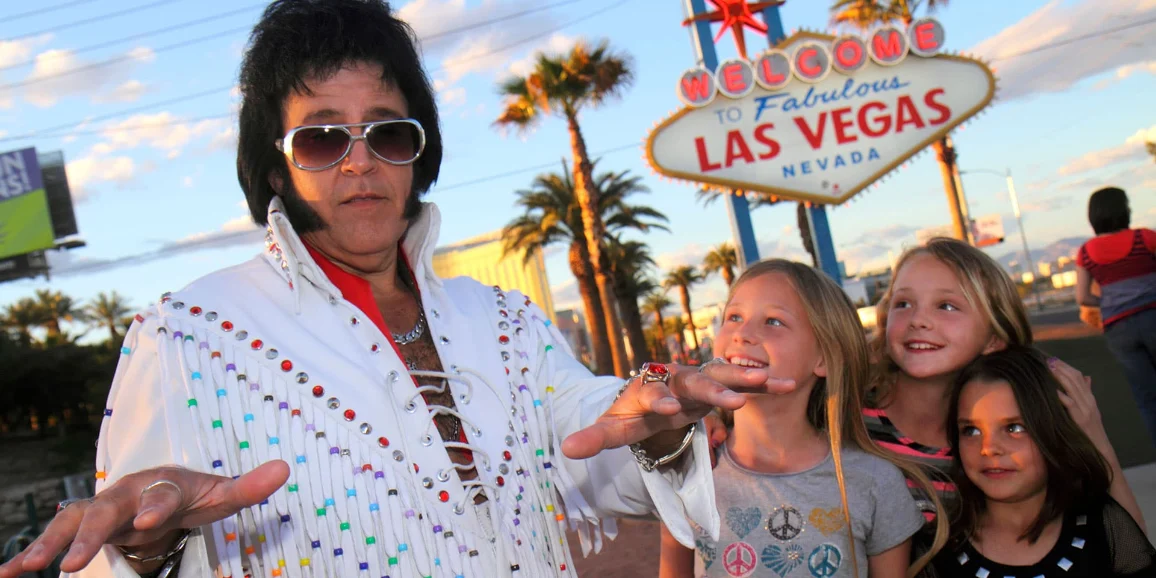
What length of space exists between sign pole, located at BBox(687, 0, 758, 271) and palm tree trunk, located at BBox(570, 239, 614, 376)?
1384cm

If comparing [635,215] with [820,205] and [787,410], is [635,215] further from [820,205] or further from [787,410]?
A: [787,410]

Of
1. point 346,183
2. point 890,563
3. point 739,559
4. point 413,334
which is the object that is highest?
point 346,183

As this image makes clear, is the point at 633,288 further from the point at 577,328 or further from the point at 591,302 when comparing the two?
the point at 577,328

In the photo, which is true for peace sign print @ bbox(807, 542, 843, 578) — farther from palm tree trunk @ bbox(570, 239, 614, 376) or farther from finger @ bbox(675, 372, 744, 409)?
palm tree trunk @ bbox(570, 239, 614, 376)

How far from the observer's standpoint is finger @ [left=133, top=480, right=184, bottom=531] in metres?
1.15

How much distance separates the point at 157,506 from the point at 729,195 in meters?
8.12

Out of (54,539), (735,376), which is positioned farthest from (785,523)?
(54,539)

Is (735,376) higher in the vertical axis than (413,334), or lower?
lower

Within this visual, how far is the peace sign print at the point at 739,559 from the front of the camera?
2.48 m

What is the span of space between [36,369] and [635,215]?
18.7 metres

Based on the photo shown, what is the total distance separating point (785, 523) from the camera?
8.28ft

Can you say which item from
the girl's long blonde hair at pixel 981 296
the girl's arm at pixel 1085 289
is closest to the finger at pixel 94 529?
the girl's long blonde hair at pixel 981 296

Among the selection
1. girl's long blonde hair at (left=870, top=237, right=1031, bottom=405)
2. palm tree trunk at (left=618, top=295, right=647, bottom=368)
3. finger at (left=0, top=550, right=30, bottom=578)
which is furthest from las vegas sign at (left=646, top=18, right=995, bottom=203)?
palm tree trunk at (left=618, top=295, right=647, bottom=368)

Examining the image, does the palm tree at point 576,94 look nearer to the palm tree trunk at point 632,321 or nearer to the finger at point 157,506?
the palm tree trunk at point 632,321
